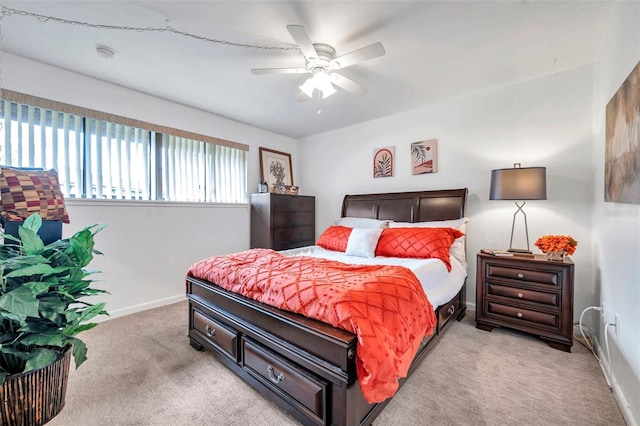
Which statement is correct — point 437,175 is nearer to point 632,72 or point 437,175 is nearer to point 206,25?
point 632,72

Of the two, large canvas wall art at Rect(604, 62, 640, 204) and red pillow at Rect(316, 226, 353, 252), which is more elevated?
large canvas wall art at Rect(604, 62, 640, 204)

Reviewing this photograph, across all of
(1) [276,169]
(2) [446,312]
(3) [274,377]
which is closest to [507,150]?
(2) [446,312]

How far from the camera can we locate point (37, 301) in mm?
1095

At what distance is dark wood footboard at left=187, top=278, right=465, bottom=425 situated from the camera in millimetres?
1214

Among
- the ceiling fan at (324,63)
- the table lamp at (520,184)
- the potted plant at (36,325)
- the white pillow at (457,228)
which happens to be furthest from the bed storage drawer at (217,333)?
the table lamp at (520,184)

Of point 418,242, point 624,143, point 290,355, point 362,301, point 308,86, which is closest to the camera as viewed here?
point 362,301

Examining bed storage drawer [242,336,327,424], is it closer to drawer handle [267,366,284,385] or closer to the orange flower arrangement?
drawer handle [267,366,284,385]

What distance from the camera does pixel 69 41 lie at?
85.4 inches

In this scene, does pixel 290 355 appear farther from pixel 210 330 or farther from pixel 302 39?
pixel 302 39

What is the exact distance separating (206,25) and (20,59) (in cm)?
193

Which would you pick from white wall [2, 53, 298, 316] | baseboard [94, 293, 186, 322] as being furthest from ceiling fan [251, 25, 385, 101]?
baseboard [94, 293, 186, 322]

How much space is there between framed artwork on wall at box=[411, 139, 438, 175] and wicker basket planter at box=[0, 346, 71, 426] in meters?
3.70

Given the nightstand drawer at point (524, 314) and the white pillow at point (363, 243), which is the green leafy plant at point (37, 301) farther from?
the nightstand drawer at point (524, 314)

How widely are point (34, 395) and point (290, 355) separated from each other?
3.85ft
